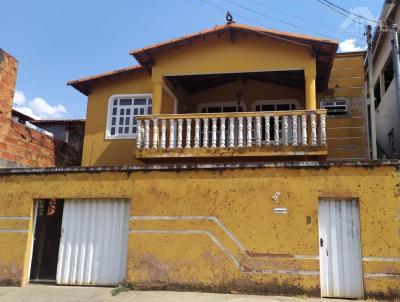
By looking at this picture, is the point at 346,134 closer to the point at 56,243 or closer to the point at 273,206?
the point at 273,206

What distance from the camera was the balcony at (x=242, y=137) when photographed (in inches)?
402

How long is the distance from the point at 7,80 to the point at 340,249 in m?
9.92

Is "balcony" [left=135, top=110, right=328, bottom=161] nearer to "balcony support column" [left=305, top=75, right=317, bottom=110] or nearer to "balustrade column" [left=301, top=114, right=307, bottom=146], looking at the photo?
"balustrade column" [left=301, top=114, right=307, bottom=146]

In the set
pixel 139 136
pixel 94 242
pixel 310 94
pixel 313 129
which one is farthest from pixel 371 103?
pixel 94 242

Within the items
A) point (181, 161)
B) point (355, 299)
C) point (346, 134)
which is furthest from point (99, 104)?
point (355, 299)

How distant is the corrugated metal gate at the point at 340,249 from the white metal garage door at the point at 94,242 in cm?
400

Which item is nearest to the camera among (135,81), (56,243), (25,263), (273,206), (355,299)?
(355,299)

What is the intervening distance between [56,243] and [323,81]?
8630 mm

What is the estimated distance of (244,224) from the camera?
8.39 metres

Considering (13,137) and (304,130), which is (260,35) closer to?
(304,130)

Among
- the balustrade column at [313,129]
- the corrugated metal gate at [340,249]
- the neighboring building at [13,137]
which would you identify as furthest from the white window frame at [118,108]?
the corrugated metal gate at [340,249]

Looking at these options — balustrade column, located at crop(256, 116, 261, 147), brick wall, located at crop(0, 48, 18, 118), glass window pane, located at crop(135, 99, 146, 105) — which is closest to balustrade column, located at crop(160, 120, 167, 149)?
balustrade column, located at crop(256, 116, 261, 147)

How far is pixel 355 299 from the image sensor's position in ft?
25.6

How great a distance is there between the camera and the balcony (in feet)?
33.5
